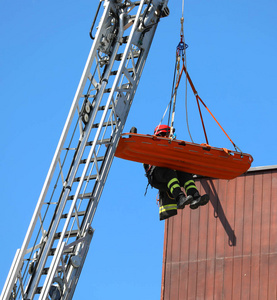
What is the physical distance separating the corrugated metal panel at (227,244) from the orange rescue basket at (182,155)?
4.22 meters

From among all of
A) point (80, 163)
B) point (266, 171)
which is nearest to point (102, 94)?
point (80, 163)

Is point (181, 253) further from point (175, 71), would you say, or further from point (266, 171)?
point (175, 71)

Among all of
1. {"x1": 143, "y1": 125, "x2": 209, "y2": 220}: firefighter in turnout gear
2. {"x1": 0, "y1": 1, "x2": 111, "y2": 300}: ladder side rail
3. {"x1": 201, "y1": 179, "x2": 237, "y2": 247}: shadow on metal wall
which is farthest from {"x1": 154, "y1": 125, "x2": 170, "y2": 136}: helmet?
{"x1": 201, "y1": 179, "x2": 237, "y2": 247}: shadow on metal wall

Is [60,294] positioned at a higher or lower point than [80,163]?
lower

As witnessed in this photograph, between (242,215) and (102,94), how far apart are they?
25.8 ft

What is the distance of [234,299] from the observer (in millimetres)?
20266

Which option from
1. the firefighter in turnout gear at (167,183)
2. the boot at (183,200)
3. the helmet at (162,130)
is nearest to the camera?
the boot at (183,200)

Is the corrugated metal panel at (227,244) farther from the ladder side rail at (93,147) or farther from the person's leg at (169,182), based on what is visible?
the ladder side rail at (93,147)

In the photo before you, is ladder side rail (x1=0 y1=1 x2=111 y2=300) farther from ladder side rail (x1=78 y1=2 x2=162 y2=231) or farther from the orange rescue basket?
the orange rescue basket

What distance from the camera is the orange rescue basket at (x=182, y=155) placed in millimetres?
15180

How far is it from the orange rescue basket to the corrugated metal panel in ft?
13.8

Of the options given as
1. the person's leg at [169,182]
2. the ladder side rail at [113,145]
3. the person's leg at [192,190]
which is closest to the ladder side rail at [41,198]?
the ladder side rail at [113,145]

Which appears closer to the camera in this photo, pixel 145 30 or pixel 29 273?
pixel 29 273

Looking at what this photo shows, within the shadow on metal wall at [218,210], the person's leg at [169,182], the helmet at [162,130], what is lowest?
the person's leg at [169,182]
